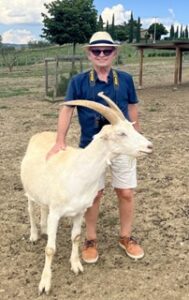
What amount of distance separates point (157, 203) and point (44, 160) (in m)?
1.97

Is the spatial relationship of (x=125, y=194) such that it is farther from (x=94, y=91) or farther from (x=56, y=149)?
(x=94, y=91)

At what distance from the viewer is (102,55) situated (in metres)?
Answer: 3.47

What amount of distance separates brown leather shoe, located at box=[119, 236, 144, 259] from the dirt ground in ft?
0.18

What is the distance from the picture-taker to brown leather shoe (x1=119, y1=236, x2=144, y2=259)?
13.1ft

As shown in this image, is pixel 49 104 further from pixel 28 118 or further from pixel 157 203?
pixel 157 203

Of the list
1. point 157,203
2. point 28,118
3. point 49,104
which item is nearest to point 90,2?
point 49,104

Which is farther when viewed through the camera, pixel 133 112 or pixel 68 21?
pixel 68 21

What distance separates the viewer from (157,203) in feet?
17.2

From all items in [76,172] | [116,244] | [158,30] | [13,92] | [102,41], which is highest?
[158,30]

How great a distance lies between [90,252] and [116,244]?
0.39 metres

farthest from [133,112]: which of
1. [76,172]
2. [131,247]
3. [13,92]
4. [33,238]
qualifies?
[13,92]

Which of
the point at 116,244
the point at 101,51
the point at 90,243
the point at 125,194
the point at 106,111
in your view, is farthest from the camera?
the point at 116,244

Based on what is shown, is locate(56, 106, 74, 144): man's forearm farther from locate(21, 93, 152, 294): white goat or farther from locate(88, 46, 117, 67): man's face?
locate(88, 46, 117, 67): man's face

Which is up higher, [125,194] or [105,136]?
[105,136]
